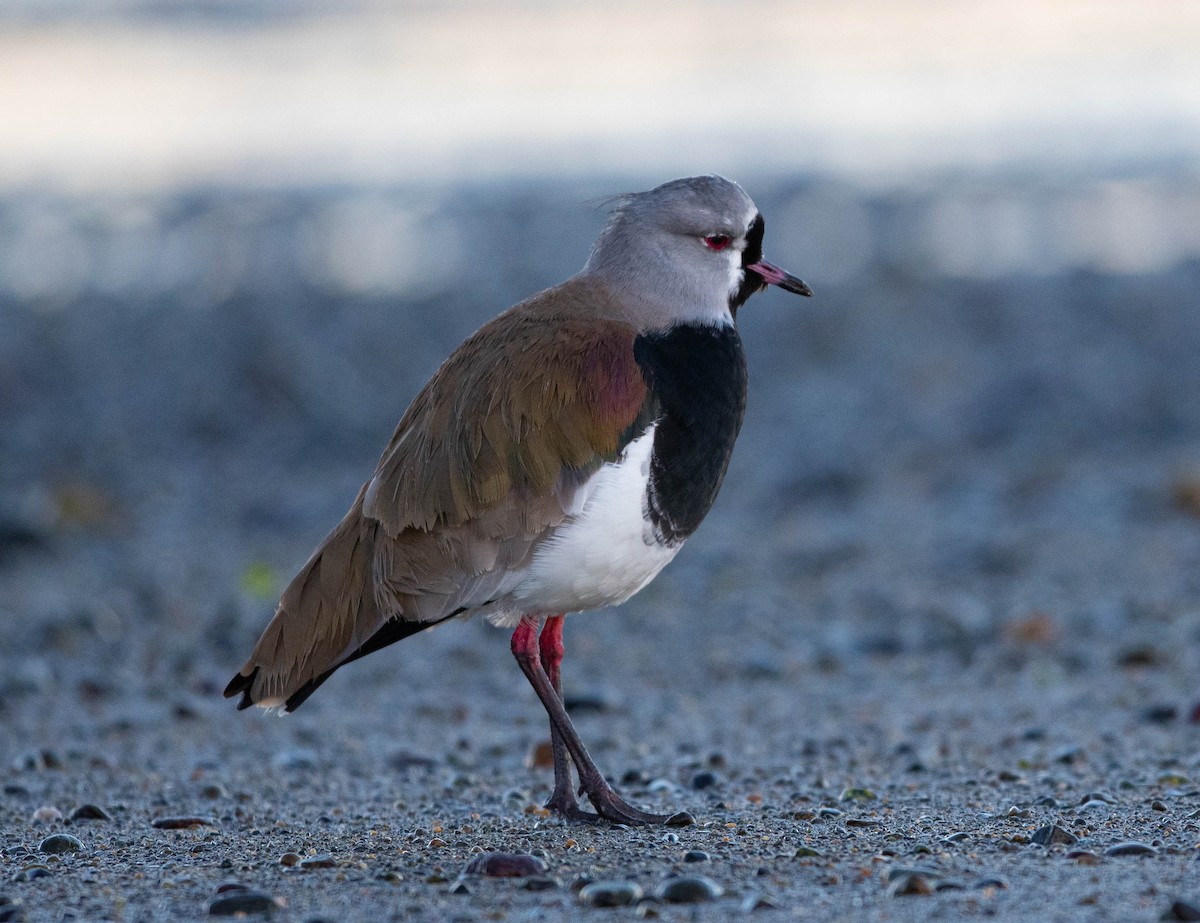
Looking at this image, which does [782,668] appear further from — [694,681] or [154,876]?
[154,876]

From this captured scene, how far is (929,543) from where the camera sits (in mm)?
9188

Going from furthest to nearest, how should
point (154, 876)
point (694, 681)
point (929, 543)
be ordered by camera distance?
1. point (929, 543)
2. point (694, 681)
3. point (154, 876)

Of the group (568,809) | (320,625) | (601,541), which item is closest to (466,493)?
(601,541)

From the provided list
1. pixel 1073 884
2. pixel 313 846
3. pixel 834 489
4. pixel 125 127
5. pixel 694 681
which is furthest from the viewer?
pixel 125 127

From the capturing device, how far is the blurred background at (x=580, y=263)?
8102 millimetres

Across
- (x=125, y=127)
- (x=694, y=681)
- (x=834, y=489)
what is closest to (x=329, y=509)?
(x=834, y=489)

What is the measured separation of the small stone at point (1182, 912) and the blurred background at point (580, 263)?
2.97 m

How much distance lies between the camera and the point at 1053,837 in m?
4.43

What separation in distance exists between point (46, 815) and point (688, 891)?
2.13 m

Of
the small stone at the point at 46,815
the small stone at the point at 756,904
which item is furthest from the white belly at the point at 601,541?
the small stone at the point at 46,815

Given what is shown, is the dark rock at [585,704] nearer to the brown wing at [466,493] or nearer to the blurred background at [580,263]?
the blurred background at [580,263]

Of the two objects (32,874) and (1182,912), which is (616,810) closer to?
(32,874)

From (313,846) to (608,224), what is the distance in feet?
6.60

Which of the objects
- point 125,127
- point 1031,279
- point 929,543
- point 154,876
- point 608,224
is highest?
point 125,127
